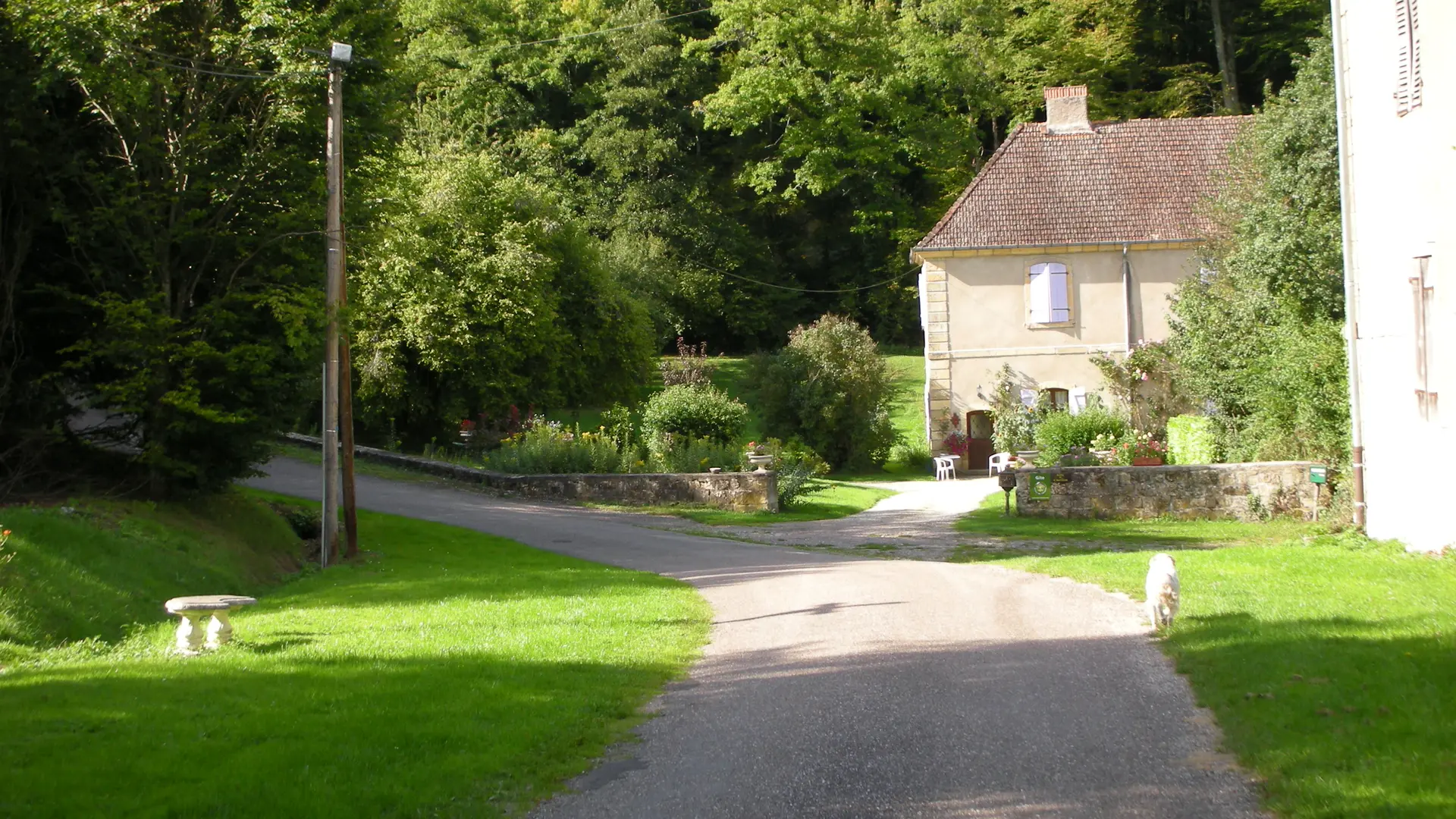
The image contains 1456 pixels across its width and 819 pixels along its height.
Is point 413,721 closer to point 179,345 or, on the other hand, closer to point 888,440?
point 179,345

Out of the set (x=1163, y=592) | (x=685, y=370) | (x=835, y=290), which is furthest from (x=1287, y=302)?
(x=835, y=290)

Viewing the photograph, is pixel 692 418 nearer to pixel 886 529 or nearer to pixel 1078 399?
pixel 886 529

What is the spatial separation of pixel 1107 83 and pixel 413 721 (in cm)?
4745

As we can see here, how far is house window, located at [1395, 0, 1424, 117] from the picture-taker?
1368 cm

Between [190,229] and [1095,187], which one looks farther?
[1095,187]

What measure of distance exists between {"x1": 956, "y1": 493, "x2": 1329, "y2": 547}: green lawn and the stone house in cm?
1169

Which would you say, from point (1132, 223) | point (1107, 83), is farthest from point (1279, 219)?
point (1107, 83)

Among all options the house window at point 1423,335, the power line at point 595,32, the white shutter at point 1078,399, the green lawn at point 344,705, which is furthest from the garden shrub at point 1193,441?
the power line at point 595,32

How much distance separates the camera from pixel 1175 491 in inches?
882

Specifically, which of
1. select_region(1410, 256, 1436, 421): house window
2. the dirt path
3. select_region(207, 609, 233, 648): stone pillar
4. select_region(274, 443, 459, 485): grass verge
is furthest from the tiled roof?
select_region(207, 609, 233, 648): stone pillar

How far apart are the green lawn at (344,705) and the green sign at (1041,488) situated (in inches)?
447

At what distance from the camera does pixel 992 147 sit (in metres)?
54.8

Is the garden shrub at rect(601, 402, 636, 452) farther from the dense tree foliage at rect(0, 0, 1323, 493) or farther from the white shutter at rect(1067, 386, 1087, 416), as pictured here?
the white shutter at rect(1067, 386, 1087, 416)

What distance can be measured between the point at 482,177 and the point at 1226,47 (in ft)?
99.8
